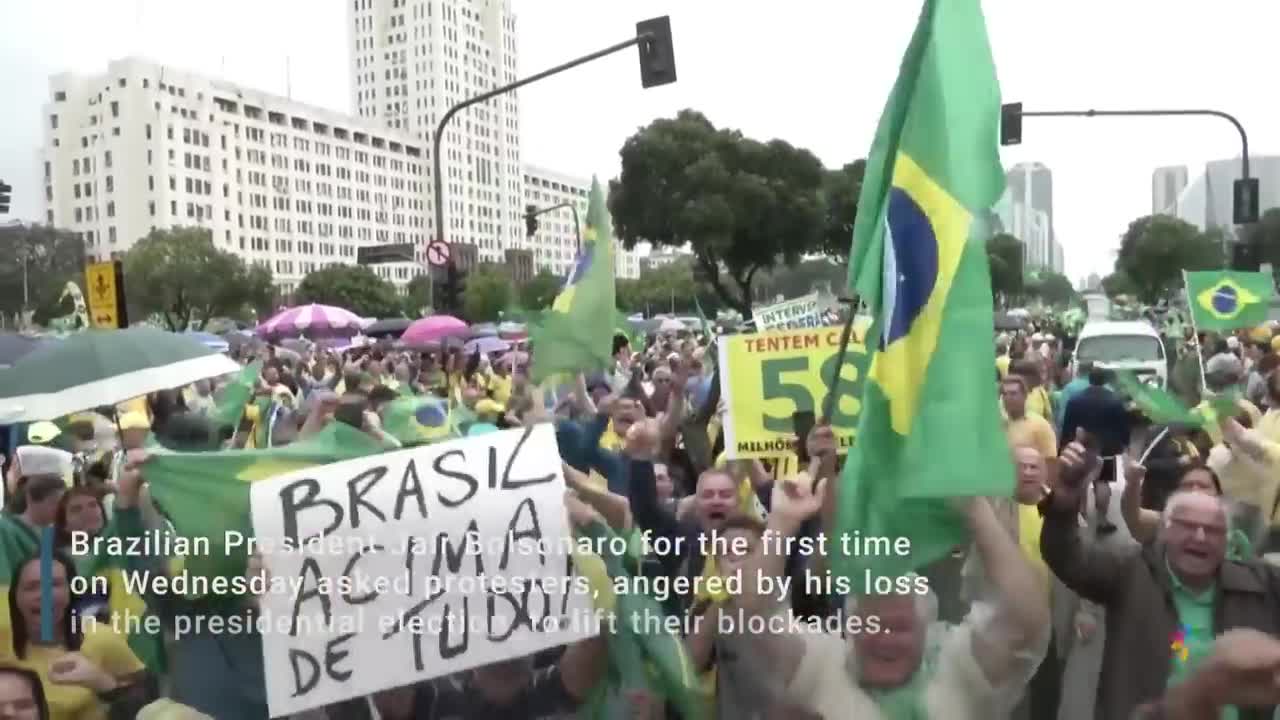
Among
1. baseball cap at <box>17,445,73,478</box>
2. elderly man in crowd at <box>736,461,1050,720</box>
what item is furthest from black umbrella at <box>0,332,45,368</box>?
elderly man in crowd at <box>736,461,1050,720</box>

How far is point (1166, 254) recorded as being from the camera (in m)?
62.5

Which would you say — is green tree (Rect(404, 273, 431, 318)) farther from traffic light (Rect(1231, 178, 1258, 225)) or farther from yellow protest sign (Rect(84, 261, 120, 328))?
yellow protest sign (Rect(84, 261, 120, 328))

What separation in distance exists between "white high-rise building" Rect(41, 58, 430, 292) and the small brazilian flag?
350 ft

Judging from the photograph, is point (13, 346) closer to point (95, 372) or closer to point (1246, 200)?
point (95, 372)

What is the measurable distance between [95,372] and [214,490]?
5.94 ft

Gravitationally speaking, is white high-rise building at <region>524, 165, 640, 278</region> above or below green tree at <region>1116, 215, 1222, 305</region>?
above

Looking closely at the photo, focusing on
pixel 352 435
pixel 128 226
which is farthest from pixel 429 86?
pixel 352 435

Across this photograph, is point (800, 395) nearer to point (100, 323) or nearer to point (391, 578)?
point (391, 578)

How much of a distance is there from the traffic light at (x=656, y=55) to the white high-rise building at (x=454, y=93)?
12796 cm

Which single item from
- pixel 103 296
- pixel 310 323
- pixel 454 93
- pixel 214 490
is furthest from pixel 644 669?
pixel 454 93

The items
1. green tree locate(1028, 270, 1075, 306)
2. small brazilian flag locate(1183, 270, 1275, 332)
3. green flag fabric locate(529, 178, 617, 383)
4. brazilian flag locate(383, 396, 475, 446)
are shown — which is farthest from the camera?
green tree locate(1028, 270, 1075, 306)

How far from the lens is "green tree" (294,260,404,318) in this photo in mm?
84062

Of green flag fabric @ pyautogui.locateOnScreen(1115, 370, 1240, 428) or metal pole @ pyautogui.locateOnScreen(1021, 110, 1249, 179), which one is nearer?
green flag fabric @ pyautogui.locateOnScreen(1115, 370, 1240, 428)

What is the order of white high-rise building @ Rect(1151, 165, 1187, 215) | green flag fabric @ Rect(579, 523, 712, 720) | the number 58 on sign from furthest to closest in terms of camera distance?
white high-rise building @ Rect(1151, 165, 1187, 215) → the number 58 on sign → green flag fabric @ Rect(579, 523, 712, 720)
